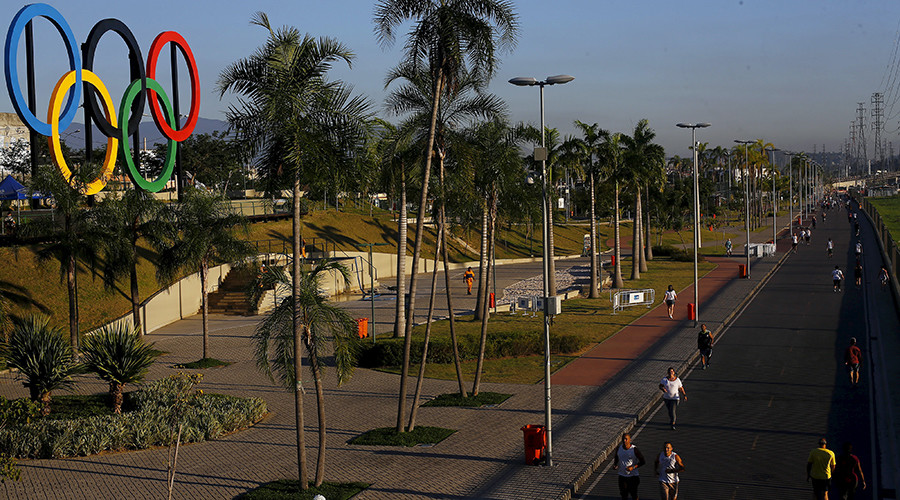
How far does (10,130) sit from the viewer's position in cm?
7919

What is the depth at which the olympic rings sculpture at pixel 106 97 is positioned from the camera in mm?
27219

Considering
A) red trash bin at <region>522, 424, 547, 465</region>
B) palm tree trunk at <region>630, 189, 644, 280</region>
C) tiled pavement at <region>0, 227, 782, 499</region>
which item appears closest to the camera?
tiled pavement at <region>0, 227, 782, 499</region>

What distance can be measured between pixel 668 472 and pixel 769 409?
28.4 ft

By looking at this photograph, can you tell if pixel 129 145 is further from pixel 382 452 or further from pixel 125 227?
pixel 382 452

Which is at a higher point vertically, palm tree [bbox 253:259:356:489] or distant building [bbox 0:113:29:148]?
distant building [bbox 0:113:29:148]

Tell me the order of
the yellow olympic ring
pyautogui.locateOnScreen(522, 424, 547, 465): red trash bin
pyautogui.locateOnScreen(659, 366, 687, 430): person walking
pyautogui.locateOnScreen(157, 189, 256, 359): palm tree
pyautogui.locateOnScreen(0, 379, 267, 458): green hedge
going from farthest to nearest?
pyautogui.locateOnScreen(157, 189, 256, 359): palm tree, the yellow olympic ring, pyautogui.locateOnScreen(659, 366, 687, 430): person walking, pyautogui.locateOnScreen(0, 379, 267, 458): green hedge, pyautogui.locateOnScreen(522, 424, 547, 465): red trash bin

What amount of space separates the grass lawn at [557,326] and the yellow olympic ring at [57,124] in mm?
12130

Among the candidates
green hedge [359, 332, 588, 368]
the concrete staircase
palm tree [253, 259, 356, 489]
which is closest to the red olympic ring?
the concrete staircase

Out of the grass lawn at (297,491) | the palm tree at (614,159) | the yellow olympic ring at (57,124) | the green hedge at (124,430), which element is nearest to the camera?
the grass lawn at (297,491)

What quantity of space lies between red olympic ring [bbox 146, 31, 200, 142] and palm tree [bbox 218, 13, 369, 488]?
22395mm

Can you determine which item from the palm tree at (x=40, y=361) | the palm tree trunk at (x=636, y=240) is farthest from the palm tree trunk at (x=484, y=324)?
the palm tree trunk at (x=636, y=240)

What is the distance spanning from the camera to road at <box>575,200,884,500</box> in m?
16.0

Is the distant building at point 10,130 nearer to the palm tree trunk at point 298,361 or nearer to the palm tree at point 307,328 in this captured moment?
the palm tree at point 307,328

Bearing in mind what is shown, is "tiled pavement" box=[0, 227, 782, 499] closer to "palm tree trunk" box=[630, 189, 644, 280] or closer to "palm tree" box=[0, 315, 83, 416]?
"palm tree" box=[0, 315, 83, 416]
